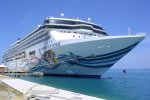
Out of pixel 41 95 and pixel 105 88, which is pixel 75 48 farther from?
pixel 41 95

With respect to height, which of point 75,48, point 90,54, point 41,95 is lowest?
point 41,95

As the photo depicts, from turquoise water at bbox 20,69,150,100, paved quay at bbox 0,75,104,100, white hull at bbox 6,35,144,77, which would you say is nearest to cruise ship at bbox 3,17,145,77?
white hull at bbox 6,35,144,77

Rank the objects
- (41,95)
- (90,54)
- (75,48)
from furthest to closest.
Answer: (75,48), (90,54), (41,95)

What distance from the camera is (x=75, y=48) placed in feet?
117

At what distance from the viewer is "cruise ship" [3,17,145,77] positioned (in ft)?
112

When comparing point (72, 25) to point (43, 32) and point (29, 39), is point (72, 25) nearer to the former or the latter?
point (43, 32)

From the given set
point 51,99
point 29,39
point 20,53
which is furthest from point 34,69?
point 51,99

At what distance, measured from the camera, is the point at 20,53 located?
61.7 m

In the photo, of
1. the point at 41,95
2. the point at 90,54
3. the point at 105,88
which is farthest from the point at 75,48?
the point at 41,95

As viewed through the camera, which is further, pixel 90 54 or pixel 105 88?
pixel 90 54

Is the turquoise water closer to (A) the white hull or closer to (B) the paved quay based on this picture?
(A) the white hull

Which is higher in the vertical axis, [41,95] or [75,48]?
[75,48]

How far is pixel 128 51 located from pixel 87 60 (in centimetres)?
573

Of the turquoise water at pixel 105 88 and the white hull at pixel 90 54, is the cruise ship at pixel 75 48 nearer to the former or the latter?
the white hull at pixel 90 54
